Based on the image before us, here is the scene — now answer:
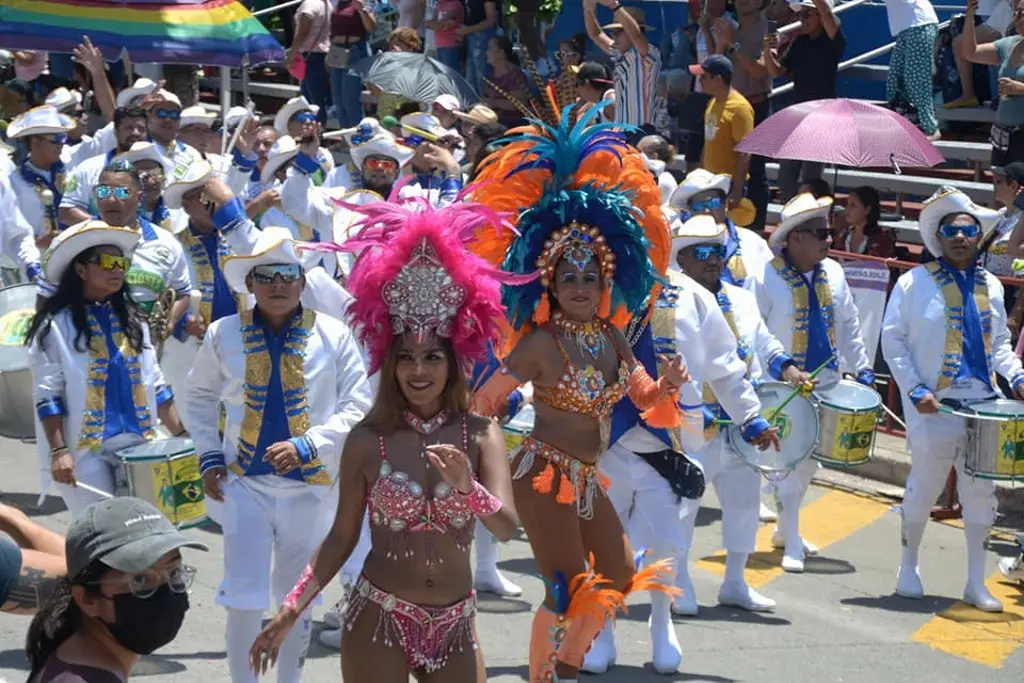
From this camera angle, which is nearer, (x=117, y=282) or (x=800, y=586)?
(x=117, y=282)

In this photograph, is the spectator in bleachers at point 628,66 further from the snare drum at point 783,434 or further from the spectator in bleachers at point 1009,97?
the snare drum at point 783,434

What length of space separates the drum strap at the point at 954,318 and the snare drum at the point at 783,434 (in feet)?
3.02

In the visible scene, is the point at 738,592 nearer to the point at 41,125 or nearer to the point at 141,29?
the point at 41,125

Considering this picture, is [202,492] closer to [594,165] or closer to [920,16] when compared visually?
[594,165]

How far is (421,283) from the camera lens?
18.8ft

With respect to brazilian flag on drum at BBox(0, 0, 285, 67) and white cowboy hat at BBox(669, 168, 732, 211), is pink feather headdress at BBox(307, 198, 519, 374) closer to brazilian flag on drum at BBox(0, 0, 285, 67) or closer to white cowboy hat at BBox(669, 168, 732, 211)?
white cowboy hat at BBox(669, 168, 732, 211)

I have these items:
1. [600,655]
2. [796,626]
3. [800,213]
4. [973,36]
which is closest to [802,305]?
[800,213]

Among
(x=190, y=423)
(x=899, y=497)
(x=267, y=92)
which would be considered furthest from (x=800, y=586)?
(x=267, y=92)

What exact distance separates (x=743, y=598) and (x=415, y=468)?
3.97 meters

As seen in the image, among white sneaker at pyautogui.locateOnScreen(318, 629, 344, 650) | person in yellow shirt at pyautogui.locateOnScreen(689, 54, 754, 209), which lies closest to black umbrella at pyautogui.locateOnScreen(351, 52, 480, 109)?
person in yellow shirt at pyautogui.locateOnScreen(689, 54, 754, 209)

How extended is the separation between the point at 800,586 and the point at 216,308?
3844 millimetres

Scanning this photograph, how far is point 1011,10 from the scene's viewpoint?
14.4 m

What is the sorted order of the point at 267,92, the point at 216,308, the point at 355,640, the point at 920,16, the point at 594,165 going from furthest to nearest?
the point at 267,92 < the point at 920,16 < the point at 216,308 < the point at 594,165 < the point at 355,640

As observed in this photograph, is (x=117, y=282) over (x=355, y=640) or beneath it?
over
